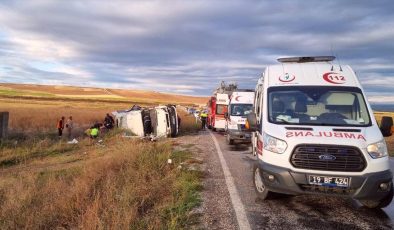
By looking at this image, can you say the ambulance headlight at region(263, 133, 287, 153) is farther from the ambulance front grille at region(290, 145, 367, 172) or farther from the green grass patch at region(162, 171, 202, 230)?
the green grass patch at region(162, 171, 202, 230)

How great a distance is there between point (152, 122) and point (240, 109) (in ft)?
20.2

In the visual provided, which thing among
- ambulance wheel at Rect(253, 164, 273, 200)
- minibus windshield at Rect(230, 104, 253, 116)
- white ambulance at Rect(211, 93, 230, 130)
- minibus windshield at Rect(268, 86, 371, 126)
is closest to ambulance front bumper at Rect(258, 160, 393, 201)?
ambulance wheel at Rect(253, 164, 273, 200)

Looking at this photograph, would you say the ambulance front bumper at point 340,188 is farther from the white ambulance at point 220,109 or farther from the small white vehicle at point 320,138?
the white ambulance at point 220,109

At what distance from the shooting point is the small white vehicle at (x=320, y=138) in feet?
20.4

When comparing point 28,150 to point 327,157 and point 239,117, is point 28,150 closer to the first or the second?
point 239,117

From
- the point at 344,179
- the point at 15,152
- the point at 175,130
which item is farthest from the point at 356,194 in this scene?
the point at 175,130

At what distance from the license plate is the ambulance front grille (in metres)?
0.13

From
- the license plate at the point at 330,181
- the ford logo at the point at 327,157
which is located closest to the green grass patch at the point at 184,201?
the license plate at the point at 330,181

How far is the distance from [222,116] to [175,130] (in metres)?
3.89

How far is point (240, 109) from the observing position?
781 inches

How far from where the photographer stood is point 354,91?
7547 millimetres

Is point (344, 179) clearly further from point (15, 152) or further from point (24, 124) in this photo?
point (24, 124)

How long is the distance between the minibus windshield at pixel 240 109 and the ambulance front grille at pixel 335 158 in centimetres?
1319

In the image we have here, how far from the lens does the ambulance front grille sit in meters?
6.21
